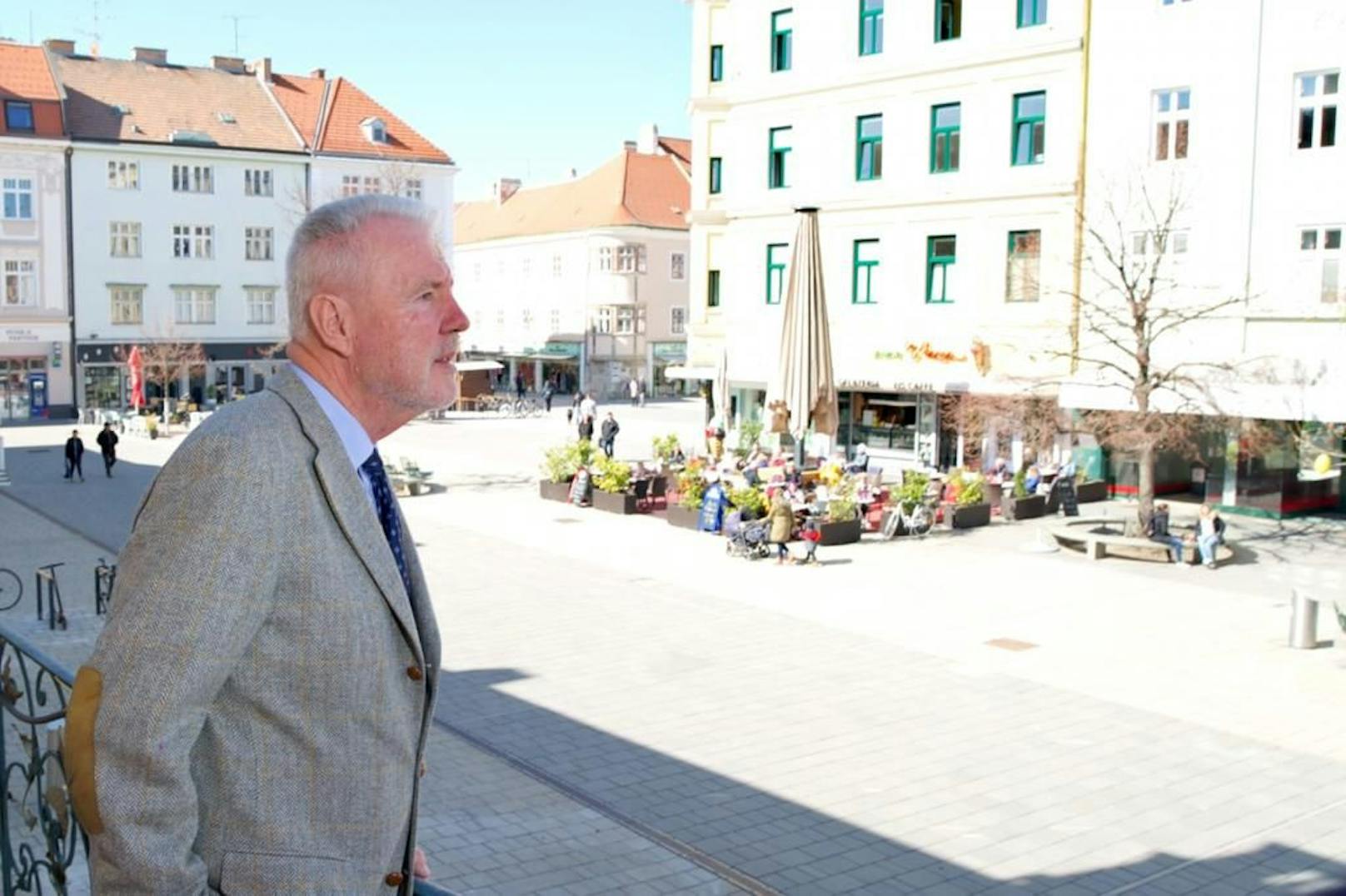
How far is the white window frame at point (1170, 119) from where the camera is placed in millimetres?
26844

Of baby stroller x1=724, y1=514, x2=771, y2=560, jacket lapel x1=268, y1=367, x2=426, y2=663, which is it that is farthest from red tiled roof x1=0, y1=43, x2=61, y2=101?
jacket lapel x1=268, y1=367, x2=426, y2=663

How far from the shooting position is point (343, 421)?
8.04 feet

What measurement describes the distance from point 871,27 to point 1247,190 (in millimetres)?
11039

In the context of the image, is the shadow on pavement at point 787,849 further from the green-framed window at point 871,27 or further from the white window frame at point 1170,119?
the green-framed window at point 871,27

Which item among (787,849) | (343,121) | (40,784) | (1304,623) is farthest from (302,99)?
(40,784)

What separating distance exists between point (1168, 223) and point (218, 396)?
43.0 meters

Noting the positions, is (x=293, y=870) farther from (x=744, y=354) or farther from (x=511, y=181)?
(x=511, y=181)

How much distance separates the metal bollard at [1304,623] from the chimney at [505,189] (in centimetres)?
6932

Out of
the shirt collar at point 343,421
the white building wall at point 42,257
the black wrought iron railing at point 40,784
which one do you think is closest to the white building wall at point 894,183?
the black wrought iron railing at point 40,784

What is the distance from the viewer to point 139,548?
2123mm

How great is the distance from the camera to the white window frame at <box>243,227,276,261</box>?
189ft

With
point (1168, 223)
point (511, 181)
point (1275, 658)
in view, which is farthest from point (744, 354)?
point (511, 181)

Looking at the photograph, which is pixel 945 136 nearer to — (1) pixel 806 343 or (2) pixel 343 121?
(1) pixel 806 343

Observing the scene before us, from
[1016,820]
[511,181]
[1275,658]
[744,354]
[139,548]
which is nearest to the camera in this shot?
[139,548]
